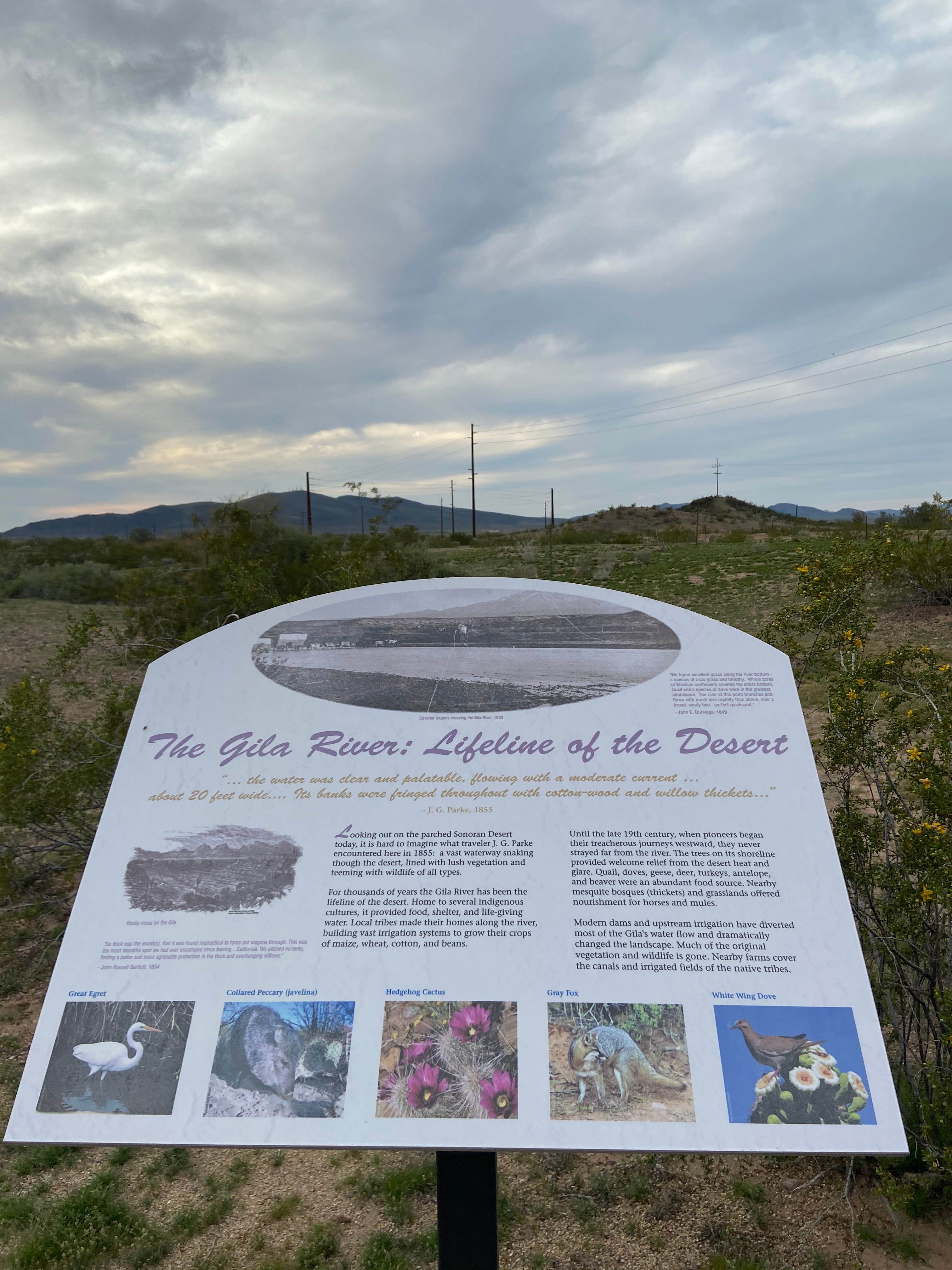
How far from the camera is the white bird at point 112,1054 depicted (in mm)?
2238

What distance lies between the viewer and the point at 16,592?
21.9 m

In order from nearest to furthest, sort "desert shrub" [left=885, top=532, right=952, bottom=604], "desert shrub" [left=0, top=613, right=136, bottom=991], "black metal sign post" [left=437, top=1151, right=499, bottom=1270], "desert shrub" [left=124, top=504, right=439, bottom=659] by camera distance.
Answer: "black metal sign post" [left=437, top=1151, right=499, bottom=1270] < "desert shrub" [left=0, top=613, right=136, bottom=991] < "desert shrub" [left=124, top=504, right=439, bottom=659] < "desert shrub" [left=885, top=532, right=952, bottom=604]

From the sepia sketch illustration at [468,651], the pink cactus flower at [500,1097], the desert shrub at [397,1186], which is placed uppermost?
the sepia sketch illustration at [468,651]

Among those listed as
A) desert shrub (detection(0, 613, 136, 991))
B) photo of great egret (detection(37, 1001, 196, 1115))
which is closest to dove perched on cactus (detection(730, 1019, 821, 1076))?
photo of great egret (detection(37, 1001, 196, 1115))

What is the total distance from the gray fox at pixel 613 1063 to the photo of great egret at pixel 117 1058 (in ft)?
3.82

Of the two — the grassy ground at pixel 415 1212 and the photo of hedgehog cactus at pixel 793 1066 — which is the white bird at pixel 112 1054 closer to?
the photo of hedgehog cactus at pixel 793 1066

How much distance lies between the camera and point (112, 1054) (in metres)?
2.26

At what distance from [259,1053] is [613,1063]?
1029 millimetres

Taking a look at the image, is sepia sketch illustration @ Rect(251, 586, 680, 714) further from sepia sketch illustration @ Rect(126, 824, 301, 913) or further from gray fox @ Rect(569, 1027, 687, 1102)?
gray fox @ Rect(569, 1027, 687, 1102)

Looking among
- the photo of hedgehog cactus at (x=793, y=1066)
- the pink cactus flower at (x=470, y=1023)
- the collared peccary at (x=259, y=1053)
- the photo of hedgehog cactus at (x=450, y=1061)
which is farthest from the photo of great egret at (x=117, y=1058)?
the photo of hedgehog cactus at (x=793, y=1066)

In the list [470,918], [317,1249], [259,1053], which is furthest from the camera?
[317,1249]

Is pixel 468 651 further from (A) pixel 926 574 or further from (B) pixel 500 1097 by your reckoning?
(A) pixel 926 574

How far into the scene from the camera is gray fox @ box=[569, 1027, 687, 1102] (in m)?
2.12

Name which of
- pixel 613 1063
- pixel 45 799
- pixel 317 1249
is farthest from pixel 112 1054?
pixel 45 799
